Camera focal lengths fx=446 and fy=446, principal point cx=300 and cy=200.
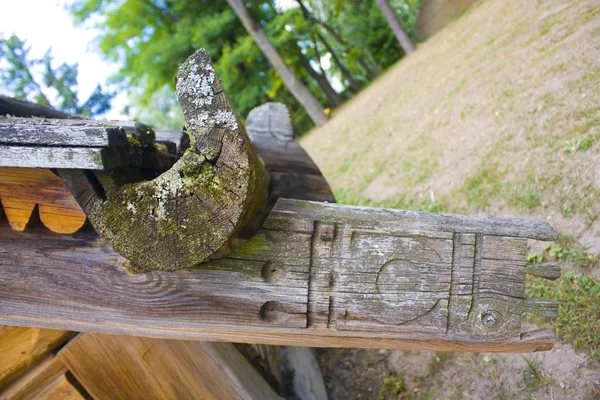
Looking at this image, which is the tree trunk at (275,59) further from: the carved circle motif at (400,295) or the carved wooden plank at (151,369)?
the carved circle motif at (400,295)

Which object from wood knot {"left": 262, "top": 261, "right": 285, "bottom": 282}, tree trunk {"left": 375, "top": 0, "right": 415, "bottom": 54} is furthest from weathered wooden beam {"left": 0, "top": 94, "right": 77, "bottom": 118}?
tree trunk {"left": 375, "top": 0, "right": 415, "bottom": 54}

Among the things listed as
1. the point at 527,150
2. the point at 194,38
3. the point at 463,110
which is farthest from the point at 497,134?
the point at 194,38

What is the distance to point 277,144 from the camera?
117 inches

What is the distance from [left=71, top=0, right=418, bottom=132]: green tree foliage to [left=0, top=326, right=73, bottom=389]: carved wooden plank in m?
11.3

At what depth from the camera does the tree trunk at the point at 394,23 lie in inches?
461

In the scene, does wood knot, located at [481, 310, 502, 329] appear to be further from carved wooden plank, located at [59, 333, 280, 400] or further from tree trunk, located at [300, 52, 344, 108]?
tree trunk, located at [300, 52, 344, 108]

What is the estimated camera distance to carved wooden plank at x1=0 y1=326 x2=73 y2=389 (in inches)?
81.2

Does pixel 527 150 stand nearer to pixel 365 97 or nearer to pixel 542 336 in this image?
pixel 542 336

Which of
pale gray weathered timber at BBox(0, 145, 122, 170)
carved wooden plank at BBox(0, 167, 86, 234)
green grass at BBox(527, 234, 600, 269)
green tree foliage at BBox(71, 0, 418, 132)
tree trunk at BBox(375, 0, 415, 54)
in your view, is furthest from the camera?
green tree foliage at BBox(71, 0, 418, 132)

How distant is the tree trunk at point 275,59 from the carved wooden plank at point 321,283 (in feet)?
36.1

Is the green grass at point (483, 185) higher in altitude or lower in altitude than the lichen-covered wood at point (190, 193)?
lower

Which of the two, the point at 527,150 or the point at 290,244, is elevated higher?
the point at 290,244

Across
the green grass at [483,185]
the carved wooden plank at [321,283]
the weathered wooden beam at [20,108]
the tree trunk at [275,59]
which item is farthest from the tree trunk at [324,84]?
the carved wooden plank at [321,283]

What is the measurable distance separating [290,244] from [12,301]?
1148 mm
